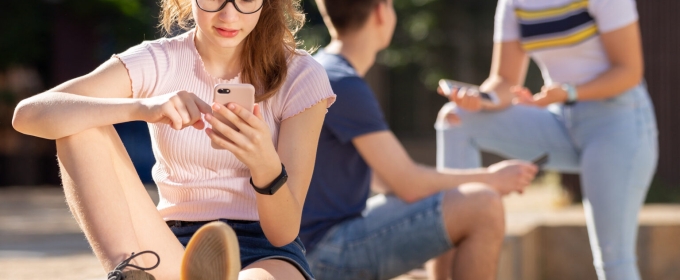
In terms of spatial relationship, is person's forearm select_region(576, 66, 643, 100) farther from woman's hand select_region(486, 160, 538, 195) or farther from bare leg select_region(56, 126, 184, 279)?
bare leg select_region(56, 126, 184, 279)

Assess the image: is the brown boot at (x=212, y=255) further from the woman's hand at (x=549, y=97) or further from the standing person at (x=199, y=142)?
the woman's hand at (x=549, y=97)

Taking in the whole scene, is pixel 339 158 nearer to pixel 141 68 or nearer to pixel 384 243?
pixel 384 243

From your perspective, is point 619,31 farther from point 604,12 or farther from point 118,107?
point 118,107

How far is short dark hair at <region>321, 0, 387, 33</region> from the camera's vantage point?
3.41 m

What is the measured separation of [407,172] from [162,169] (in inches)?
39.6

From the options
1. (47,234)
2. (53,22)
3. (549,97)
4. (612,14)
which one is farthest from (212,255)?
(53,22)

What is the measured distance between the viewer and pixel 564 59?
3.61 metres

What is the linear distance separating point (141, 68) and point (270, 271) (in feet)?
1.99

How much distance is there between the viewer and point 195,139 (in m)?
2.30

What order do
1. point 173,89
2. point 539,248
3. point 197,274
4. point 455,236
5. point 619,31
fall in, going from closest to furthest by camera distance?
point 197,274, point 173,89, point 455,236, point 619,31, point 539,248

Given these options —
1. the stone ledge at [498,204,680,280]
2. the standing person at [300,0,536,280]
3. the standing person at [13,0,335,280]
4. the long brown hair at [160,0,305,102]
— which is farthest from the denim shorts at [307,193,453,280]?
the stone ledge at [498,204,680,280]

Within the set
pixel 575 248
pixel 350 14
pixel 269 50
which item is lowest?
pixel 575 248

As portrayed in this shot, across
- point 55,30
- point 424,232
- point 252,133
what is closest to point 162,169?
point 252,133

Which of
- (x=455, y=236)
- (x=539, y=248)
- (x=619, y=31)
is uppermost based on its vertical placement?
(x=619, y=31)
